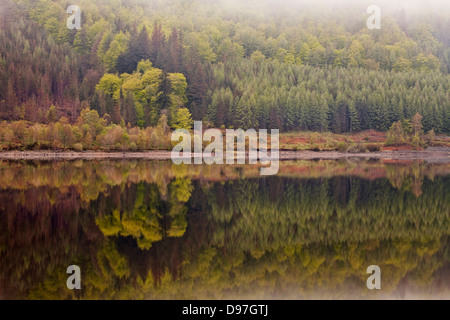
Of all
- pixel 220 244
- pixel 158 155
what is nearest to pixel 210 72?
pixel 158 155

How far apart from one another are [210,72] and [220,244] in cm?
8758

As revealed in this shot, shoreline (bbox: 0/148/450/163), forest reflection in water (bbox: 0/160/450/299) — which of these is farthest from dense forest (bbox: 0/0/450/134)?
forest reflection in water (bbox: 0/160/450/299)

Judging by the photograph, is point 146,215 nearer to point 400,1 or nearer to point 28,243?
point 28,243

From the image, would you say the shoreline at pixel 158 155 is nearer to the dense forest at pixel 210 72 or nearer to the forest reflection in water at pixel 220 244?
the dense forest at pixel 210 72

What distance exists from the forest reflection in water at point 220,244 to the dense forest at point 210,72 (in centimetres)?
5758

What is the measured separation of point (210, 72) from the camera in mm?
97500

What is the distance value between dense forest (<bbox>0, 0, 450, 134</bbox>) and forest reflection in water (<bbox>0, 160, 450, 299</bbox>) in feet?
189

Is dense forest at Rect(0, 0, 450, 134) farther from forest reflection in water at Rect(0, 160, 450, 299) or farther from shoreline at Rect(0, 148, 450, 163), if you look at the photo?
forest reflection in water at Rect(0, 160, 450, 299)

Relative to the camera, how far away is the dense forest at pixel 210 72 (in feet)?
274

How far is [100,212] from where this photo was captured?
16656 mm

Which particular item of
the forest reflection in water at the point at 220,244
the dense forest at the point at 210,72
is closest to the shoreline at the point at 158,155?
the dense forest at the point at 210,72

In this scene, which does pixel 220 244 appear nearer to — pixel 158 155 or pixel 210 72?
pixel 158 155

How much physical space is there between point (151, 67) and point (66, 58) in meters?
19.1
